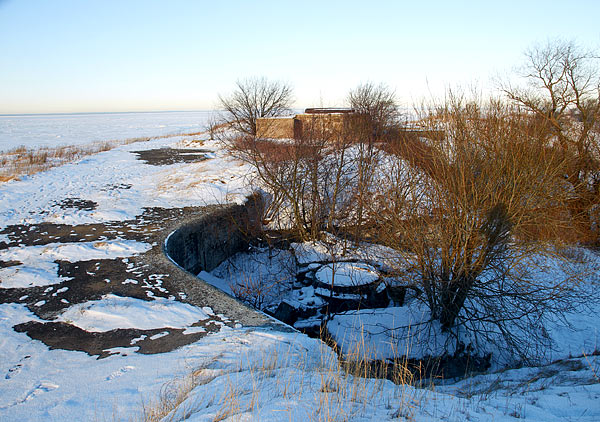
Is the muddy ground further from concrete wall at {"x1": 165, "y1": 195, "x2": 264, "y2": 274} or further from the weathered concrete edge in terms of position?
concrete wall at {"x1": 165, "y1": 195, "x2": 264, "y2": 274}

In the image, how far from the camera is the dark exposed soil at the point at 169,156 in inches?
755

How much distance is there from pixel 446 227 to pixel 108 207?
8553mm

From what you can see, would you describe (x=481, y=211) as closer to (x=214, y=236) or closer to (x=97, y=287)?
(x=97, y=287)

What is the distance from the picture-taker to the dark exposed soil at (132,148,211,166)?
19.2 meters

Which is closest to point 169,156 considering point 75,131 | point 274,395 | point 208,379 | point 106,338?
point 106,338

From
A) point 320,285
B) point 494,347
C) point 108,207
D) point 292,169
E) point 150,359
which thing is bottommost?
point 494,347

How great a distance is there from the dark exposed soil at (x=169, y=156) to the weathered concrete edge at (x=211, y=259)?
8.16 m

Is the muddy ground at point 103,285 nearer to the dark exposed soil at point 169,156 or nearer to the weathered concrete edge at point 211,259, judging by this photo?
the weathered concrete edge at point 211,259

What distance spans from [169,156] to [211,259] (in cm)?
1258

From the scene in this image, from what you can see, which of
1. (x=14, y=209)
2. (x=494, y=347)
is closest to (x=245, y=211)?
(x=14, y=209)

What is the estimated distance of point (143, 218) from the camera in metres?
9.42

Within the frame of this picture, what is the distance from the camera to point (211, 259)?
10.5 m

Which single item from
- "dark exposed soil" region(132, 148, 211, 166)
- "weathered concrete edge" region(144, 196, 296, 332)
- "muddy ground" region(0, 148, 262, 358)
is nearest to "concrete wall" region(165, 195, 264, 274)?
"weathered concrete edge" region(144, 196, 296, 332)

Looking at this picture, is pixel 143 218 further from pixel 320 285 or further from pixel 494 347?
pixel 494 347
